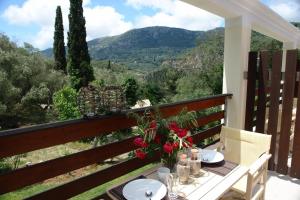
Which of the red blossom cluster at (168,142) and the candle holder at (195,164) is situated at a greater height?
the red blossom cluster at (168,142)

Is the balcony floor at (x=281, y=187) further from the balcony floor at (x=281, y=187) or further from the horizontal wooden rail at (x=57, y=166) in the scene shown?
the horizontal wooden rail at (x=57, y=166)

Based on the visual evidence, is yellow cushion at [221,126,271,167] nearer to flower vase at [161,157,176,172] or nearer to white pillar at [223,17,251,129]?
flower vase at [161,157,176,172]

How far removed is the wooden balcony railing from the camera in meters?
1.63

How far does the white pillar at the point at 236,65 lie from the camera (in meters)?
3.78

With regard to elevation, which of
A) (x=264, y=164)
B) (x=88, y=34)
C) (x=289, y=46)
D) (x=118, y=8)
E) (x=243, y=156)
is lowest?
(x=243, y=156)

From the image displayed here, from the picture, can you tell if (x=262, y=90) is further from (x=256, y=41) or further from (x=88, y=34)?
(x=88, y=34)

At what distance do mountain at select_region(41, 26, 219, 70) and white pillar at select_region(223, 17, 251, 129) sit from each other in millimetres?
13421

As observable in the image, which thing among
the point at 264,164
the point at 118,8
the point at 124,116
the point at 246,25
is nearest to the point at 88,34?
the point at 118,8

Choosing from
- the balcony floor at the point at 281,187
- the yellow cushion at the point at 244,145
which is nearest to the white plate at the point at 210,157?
the yellow cushion at the point at 244,145

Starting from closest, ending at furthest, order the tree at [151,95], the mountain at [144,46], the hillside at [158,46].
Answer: the tree at [151,95] → the hillside at [158,46] → the mountain at [144,46]

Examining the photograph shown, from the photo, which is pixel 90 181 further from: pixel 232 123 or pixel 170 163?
pixel 232 123

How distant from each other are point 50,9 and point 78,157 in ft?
60.0

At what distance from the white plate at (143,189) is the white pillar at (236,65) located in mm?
2701

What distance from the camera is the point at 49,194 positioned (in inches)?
74.8
